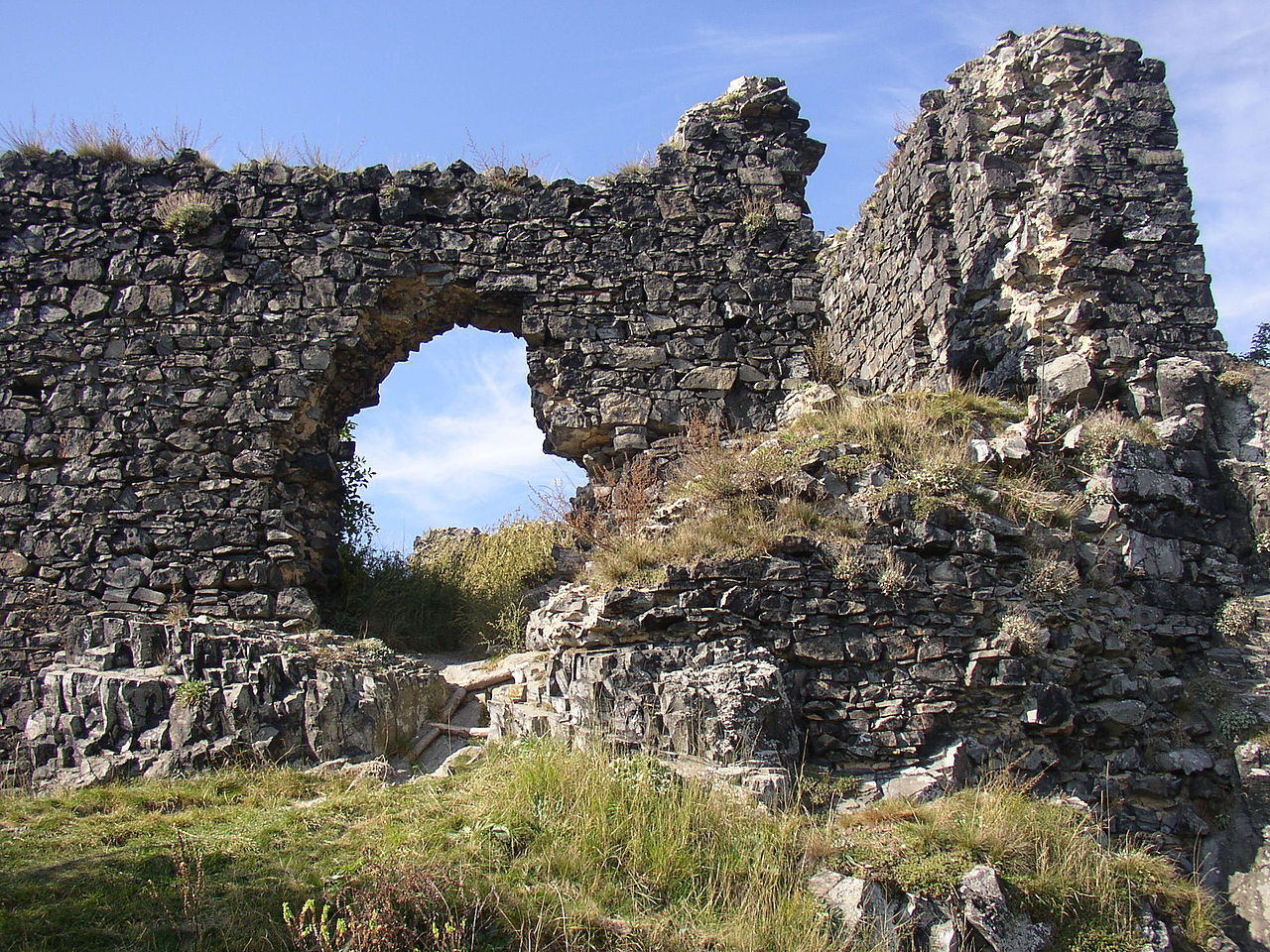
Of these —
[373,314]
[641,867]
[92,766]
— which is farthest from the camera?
[373,314]

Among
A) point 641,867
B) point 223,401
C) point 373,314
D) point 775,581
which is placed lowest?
point 641,867

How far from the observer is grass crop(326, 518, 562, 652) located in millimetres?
9320

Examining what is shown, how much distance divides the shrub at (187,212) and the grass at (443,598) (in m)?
3.25

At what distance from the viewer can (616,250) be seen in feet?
33.0

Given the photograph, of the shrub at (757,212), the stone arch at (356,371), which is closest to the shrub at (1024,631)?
the shrub at (757,212)

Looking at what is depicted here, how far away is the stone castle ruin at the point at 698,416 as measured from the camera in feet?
22.2

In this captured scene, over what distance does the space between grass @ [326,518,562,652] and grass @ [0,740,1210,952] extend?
2853 millimetres

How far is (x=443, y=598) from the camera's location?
32.4ft

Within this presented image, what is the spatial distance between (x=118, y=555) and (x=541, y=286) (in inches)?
169

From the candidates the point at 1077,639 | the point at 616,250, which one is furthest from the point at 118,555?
the point at 1077,639

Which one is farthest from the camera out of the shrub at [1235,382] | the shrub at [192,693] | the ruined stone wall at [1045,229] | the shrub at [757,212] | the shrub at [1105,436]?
the shrub at [757,212]

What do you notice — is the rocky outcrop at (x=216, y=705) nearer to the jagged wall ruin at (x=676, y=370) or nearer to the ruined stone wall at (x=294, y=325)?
the jagged wall ruin at (x=676, y=370)

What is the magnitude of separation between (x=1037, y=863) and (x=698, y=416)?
5.09m

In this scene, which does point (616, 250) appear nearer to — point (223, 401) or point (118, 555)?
point (223, 401)
